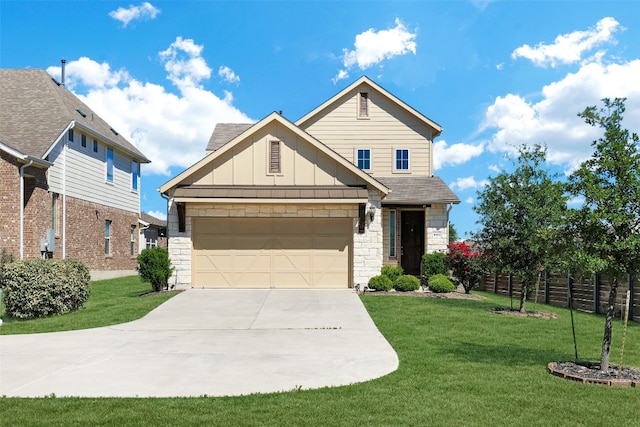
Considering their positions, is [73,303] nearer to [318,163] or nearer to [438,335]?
[318,163]

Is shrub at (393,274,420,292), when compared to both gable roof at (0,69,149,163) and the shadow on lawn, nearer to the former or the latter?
the shadow on lawn

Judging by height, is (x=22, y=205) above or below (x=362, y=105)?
below

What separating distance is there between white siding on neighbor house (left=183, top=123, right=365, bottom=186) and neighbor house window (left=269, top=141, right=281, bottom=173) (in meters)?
0.11

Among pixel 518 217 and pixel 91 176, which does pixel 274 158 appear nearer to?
pixel 518 217

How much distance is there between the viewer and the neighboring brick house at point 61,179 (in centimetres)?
1995

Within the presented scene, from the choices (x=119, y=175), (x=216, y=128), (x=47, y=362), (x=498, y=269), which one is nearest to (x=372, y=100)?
(x=216, y=128)

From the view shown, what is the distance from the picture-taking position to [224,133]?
1067 inches

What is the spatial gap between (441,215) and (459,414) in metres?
16.1

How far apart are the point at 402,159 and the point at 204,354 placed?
54.0 ft

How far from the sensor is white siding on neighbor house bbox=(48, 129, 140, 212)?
2261 cm

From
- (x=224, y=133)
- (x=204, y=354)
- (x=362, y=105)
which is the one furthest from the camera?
(x=224, y=133)

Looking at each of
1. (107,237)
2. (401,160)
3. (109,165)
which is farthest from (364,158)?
(107,237)

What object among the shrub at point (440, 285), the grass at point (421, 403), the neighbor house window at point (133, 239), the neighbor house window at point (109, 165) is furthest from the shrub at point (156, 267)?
the neighbor house window at point (133, 239)

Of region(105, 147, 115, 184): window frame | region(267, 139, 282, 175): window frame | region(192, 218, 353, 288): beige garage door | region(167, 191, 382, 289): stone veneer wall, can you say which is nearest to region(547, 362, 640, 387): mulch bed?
region(167, 191, 382, 289): stone veneer wall
